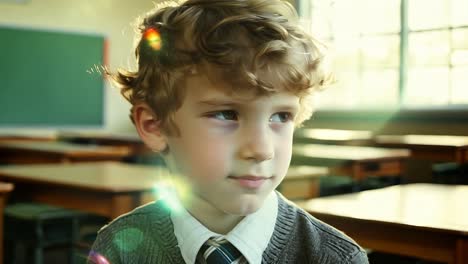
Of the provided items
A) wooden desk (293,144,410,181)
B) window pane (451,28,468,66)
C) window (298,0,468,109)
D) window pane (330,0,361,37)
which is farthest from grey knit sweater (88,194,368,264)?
window pane (330,0,361,37)

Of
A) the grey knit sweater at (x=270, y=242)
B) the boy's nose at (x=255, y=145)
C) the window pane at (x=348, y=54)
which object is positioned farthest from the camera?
the window pane at (x=348, y=54)

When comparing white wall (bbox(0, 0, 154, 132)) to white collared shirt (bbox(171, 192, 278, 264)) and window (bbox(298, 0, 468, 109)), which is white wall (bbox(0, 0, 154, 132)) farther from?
white collared shirt (bbox(171, 192, 278, 264))

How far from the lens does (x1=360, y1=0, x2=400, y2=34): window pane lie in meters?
7.06

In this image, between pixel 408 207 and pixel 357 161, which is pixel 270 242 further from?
pixel 357 161

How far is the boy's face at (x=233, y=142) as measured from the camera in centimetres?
65

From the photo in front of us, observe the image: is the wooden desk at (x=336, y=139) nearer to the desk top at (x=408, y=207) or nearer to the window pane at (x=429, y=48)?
the window pane at (x=429, y=48)

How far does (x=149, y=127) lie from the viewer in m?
0.75

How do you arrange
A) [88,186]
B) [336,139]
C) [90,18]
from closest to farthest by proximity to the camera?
[88,186] → [336,139] → [90,18]

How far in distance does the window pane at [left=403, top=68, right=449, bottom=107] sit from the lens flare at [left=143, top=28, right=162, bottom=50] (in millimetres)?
6278

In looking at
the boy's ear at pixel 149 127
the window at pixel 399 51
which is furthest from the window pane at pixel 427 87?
the boy's ear at pixel 149 127

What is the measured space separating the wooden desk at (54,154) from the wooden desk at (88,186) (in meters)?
1.02

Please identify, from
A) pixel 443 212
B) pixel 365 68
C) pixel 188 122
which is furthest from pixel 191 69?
pixel 365 68

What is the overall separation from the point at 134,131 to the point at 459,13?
141 inches

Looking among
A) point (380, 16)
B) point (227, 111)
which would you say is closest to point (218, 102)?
point (227, 111)
